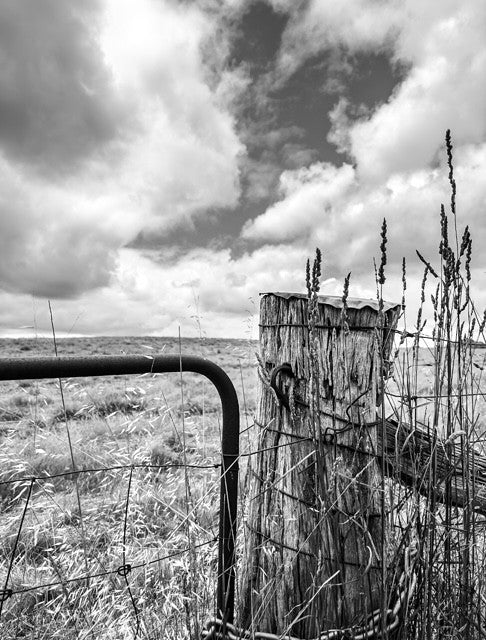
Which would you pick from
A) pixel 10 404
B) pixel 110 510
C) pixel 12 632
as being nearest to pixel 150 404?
pixel 10 404

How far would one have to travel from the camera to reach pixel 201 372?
1.75 meters

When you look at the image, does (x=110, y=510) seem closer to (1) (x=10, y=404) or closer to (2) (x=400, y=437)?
(2) (x=400, y=437)

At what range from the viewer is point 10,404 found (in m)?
9.12

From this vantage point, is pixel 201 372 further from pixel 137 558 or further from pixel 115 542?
pixel 115 542

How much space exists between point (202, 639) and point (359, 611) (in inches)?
23.2

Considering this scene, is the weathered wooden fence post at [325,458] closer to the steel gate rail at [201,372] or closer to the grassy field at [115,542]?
the steel gate rail at [201,372]

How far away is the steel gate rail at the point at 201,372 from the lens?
1465 millimetres

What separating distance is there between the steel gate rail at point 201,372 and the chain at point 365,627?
48 millimetres

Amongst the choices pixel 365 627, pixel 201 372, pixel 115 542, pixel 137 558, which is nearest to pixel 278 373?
pixel 201 372

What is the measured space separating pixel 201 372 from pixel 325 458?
511mm

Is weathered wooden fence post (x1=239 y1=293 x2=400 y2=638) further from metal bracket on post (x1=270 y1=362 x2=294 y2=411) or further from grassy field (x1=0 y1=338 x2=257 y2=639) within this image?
grassy field (x1=0 y1=338 x2=257 y2=639)

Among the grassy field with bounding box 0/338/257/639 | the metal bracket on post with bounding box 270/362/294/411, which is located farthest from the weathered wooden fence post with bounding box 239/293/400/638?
the grassy field with bounding box 0/338/257/639

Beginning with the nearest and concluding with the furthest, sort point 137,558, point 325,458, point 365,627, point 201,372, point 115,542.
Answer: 1. point 365,627
2. point 325,458
3. point 201,372
4. point 137,558
5. point 115,542

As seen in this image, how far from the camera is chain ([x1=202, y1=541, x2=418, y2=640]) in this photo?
1.44 m
